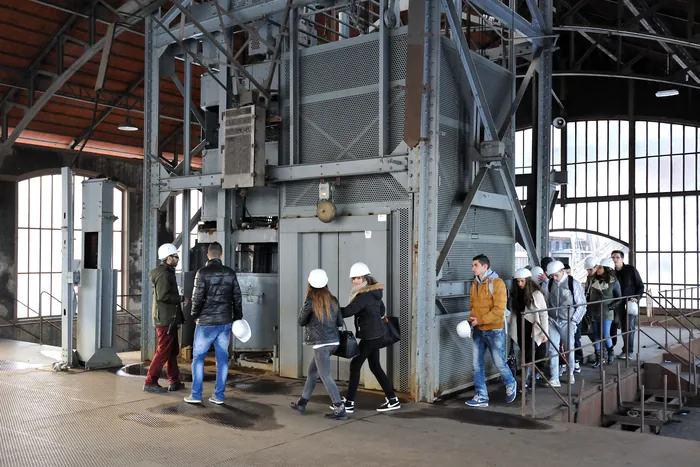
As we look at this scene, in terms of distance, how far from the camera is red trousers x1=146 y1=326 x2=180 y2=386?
8.90 metres

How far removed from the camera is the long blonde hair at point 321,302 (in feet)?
24.0

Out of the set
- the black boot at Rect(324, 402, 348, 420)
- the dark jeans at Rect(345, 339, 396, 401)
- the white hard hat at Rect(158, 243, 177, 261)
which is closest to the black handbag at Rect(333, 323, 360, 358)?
the dark jeans at Rect(345, 339, 396, 401)

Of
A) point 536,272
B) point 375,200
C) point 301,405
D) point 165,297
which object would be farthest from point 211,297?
point 536,272

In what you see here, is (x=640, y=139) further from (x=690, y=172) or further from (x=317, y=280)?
(x=317, y=280)

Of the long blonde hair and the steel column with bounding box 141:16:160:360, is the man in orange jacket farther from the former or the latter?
the steel column with bounding box 141:16:160:360

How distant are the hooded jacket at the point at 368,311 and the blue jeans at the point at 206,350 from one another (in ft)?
5.52

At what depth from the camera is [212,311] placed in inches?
317

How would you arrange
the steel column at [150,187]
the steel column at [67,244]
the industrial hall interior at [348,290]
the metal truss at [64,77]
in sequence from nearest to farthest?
1. the industrial hall interior at [348,290]
2. the steel column at [67,244]
3. the steel column at [150,187]
4. the metal truss at [64,77]

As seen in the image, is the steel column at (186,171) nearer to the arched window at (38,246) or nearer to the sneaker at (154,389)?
the sneaker at (154,389)

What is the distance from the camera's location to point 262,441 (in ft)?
21.7

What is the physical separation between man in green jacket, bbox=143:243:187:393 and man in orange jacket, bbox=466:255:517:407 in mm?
4023

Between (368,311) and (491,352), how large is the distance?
1900 mm

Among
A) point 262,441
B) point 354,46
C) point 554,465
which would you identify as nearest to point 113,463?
point 262,441

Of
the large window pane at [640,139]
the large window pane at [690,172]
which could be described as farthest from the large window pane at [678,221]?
the large window pane at [640,139]
